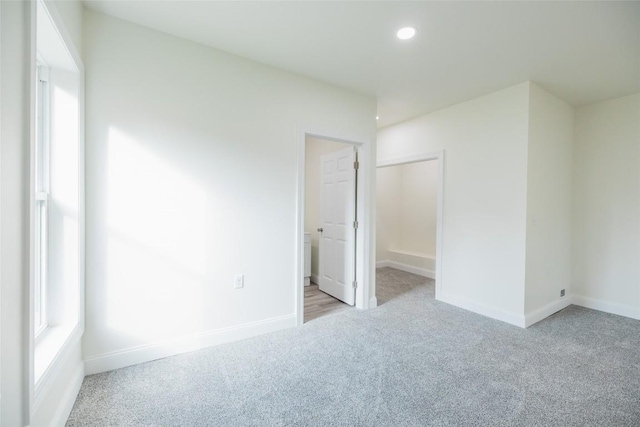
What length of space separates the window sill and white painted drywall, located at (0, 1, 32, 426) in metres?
0.27

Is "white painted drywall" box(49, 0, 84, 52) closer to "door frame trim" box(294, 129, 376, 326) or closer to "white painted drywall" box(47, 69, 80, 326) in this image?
"white painted drywall" box(47, 69, 80, 326)

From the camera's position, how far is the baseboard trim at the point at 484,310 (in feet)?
10.0

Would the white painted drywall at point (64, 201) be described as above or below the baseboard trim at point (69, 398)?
above

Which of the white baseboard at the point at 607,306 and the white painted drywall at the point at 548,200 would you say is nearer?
the white painted drywall at the point at 548,200

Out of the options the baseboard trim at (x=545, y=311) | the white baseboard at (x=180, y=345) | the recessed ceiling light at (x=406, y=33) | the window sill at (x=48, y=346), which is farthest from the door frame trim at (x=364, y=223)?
the window sill at (x=48, y=346)

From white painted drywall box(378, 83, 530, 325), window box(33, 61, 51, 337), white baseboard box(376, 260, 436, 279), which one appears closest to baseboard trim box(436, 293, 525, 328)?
white painted drywall box(378, 83, 530, 325)

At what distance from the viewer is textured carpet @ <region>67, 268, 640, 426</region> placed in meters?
1.70

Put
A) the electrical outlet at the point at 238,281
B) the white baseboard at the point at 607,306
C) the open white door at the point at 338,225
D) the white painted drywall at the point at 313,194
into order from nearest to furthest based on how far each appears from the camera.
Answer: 1. the electrical outlet at the point at 238,281
2. the white baseboard at the point at 607,306
3. the open white door at the point at 338,225
4. the white painted drywall at the point at 313,194

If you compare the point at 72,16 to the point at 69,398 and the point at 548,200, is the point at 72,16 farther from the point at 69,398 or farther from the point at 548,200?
the point at 548,200

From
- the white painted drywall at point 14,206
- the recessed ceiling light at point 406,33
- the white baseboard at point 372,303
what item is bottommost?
the white baseboard at point 372,303

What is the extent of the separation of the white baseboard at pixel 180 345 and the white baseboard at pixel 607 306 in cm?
379

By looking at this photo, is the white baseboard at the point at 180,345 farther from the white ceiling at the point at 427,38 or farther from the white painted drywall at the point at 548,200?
the white painted drywall at the point at 548,200

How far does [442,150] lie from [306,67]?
217cm

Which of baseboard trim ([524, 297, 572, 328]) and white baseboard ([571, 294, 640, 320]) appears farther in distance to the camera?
white baseboard ([571, 294, 640, 320])
